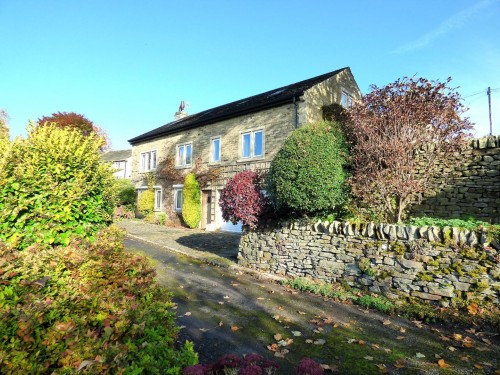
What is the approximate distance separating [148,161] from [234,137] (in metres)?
10.2

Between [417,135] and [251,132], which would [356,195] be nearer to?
[417,135]

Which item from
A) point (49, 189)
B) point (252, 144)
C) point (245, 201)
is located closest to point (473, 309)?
point (245, 201)

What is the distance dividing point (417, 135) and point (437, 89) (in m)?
1.35

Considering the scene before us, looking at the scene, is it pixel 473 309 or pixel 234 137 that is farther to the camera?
pixel 234 137

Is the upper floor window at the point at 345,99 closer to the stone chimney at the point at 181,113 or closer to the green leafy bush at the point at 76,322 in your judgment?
the stone chimney at the point at 181,113

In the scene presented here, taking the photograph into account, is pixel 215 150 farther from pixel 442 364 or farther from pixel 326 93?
pixel 442 364

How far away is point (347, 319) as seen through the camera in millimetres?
5555

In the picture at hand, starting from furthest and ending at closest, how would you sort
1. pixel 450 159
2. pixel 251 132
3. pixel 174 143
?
1. pixel 174 143
2. pixel 251 132
3. pixel 450 159

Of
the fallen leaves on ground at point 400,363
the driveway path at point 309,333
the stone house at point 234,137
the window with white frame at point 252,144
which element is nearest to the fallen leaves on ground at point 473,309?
the driveway path at point 309,333

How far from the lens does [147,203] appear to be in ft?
74.1

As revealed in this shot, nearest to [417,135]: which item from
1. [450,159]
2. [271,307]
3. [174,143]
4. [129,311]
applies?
[450,159]

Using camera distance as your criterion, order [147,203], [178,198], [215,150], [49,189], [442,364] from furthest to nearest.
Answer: [147,203], [178,198], [215,150], [49,189], [442,364]

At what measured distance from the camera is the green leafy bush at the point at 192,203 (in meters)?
19.0

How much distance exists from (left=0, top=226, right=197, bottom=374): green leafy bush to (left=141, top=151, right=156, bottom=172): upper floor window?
69.3ft
